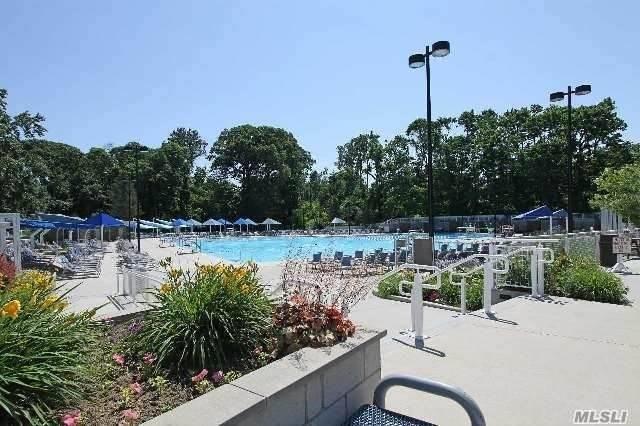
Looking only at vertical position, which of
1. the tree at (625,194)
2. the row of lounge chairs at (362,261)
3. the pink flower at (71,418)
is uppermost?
the tree at (625,194)

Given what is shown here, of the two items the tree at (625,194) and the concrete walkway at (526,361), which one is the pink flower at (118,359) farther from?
the tree at (625,194)

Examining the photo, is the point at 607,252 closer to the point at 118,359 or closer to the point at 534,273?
the point at 534,273

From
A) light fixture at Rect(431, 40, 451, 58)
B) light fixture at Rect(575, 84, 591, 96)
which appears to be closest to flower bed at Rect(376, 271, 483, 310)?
light fixture at Rect(431, 40, 451, 58)

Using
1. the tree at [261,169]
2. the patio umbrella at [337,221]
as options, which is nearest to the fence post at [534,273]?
the patio umbrella at [337,221]

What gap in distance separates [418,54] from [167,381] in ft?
32.0

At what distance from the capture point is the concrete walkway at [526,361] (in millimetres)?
3570

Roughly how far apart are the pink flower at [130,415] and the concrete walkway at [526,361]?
1998 mm

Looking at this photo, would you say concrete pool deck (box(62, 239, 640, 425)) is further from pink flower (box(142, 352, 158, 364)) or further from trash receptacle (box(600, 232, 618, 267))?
trash receptacle (box(600, 232, 618, 267))

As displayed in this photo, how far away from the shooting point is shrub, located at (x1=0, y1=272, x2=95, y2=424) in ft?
6.61

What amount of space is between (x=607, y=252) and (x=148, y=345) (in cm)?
1328

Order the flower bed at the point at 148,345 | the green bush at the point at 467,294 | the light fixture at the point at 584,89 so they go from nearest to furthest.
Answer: the flower bed at the point at 148,345 → the green bush at the point at 467,294 → the light fixture at the point at 584,89

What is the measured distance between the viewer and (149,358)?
298cm

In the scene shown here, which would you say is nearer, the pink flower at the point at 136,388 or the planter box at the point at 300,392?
the planter box at the point at 300,392

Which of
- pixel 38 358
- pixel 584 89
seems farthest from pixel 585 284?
pixel 38 358
